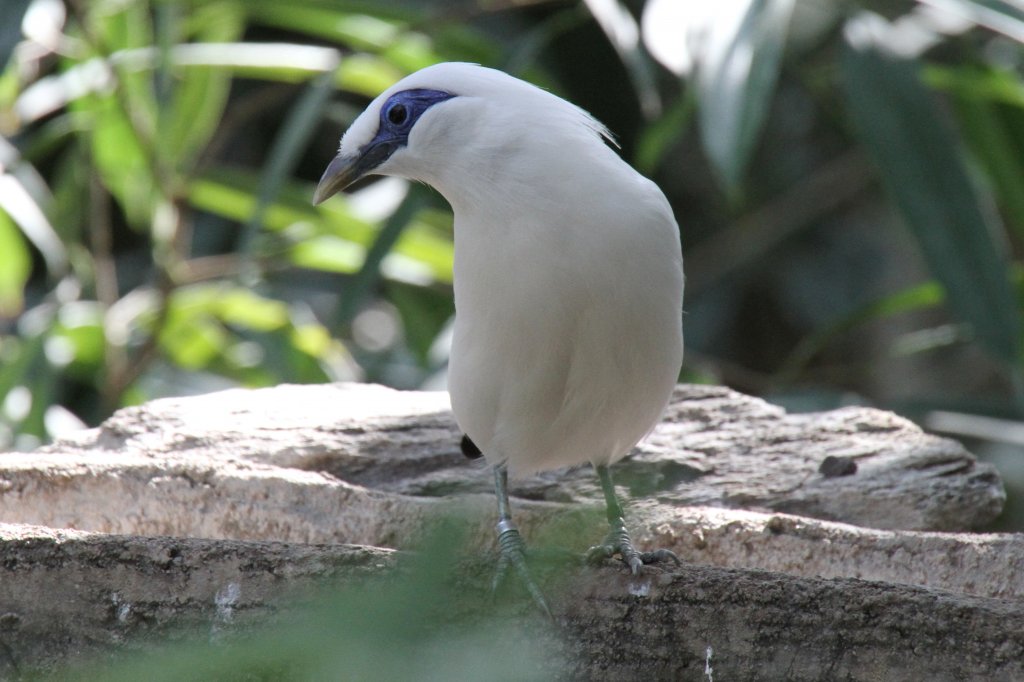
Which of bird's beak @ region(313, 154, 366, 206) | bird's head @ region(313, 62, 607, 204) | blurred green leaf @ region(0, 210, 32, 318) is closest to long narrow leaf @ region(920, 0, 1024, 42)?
bird's head @ region(313, 62, 607, 204)

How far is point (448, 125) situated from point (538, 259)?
40 centimetres

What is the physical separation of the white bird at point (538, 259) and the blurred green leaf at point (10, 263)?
3.43 meters

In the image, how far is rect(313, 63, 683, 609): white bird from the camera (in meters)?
2.56

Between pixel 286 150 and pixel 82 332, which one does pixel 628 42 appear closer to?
pixel 286 150

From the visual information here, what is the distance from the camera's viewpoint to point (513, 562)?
8.00ft

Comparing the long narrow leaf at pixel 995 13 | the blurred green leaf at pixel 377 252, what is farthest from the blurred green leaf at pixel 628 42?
the long narrow leaf at pixel 995 13

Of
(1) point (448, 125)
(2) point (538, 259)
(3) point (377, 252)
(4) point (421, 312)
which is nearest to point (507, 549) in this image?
(2) point (538, 259)

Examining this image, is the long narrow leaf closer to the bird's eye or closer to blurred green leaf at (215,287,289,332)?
the bird's eye

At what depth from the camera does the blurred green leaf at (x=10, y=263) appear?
5746 millimetres

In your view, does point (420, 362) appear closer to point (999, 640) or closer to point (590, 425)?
point (590, 425)

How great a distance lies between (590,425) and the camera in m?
2.83

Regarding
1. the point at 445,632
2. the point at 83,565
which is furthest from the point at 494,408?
the point at 445,632

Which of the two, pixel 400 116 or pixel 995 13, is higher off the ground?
pixel 995 13

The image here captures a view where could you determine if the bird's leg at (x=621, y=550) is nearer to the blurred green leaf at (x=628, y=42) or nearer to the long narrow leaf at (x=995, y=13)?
the blurred green leaf at (x=628, y=42)
